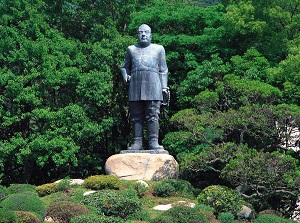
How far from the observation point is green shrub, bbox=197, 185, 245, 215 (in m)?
14.5

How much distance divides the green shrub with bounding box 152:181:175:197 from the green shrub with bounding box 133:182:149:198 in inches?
10.4

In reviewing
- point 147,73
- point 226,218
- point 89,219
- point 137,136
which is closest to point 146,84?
point 147,73

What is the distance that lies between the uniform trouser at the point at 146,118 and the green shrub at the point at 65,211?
227 inches

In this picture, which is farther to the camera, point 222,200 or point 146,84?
point 146,84

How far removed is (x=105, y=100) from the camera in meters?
20.4

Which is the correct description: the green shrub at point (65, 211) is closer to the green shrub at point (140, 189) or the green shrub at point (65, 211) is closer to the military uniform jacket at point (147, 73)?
the green shrub at point (140, 189)

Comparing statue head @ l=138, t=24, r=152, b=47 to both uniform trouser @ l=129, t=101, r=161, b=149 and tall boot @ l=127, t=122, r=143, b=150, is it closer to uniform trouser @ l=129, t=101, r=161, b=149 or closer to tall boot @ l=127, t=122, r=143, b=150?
uniform trouser @ l=129, t=101, r=161, b=149

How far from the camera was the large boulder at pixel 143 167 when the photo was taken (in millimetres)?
16969

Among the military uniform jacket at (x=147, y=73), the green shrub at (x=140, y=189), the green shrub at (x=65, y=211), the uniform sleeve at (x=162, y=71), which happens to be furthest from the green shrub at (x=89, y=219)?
the uniform sleeve at (x=162, y=71)

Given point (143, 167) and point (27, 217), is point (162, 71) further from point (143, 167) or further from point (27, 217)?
point (27, 217)

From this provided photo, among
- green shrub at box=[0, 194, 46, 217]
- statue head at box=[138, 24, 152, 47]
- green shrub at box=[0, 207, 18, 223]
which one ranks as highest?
statue head at box=[138, 24, 152, 47]

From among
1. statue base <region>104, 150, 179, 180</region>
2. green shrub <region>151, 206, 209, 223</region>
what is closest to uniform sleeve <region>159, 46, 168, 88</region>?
statue base <region>104, 150, 179, 180</region>

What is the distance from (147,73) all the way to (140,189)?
372 cm

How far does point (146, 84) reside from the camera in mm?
17438
